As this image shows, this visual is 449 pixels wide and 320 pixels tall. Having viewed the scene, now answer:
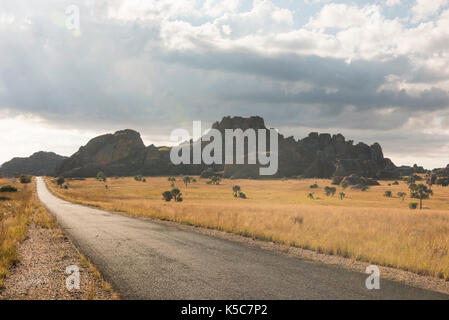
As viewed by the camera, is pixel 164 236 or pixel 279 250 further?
pixel 164 236

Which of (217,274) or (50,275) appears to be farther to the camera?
(50,275)

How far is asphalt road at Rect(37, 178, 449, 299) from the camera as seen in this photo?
7578 millimetres

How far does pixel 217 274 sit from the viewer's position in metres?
9.13

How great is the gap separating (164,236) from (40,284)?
773 centimetres

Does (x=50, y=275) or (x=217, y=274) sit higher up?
(x=217, y=274)

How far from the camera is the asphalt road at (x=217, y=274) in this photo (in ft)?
24.9

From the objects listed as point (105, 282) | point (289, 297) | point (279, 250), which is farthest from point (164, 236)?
point (289, 297)
